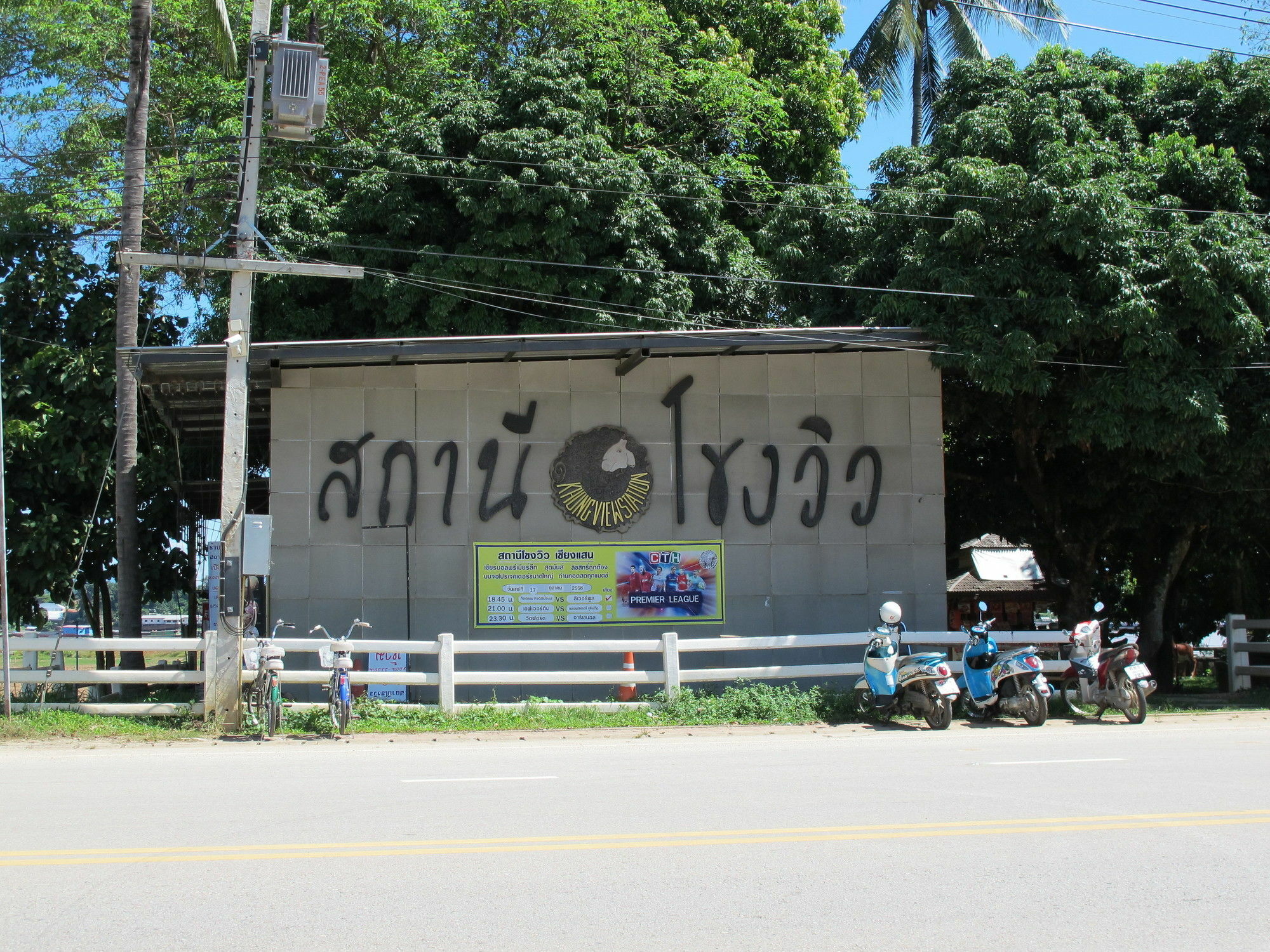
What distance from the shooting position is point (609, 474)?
15.8m

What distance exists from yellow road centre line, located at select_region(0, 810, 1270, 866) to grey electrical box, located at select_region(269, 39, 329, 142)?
8.83m

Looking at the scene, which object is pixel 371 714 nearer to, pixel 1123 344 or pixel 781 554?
pixel 781 554

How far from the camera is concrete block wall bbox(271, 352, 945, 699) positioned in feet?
50.2

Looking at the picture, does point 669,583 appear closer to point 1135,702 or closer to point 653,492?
point 653,492

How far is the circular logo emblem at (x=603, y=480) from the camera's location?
617 inches

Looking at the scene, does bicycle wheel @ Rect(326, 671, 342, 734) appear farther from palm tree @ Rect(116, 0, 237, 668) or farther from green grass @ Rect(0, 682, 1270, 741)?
palm tree @ Rect(116, 0, 237, 668)

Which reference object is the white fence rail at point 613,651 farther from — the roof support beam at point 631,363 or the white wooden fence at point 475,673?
the roof support beam at point 631,363

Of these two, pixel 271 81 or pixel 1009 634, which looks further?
pixel 1009 634

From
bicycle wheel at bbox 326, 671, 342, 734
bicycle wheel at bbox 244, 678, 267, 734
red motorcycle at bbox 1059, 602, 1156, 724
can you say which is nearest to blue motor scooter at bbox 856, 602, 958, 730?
red motorcycle at bbox 1059, 602, 1156, 724

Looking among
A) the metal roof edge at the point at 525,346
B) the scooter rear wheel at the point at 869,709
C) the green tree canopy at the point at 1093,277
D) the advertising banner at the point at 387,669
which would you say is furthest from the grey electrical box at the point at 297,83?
the scooter rear wheel at the point at 869,709

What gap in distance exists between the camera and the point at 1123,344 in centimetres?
1501

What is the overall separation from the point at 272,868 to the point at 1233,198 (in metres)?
16.2

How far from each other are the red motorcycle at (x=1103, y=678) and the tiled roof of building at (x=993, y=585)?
49.1ft

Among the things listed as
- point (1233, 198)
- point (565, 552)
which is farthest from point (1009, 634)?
point (1233, 198)
